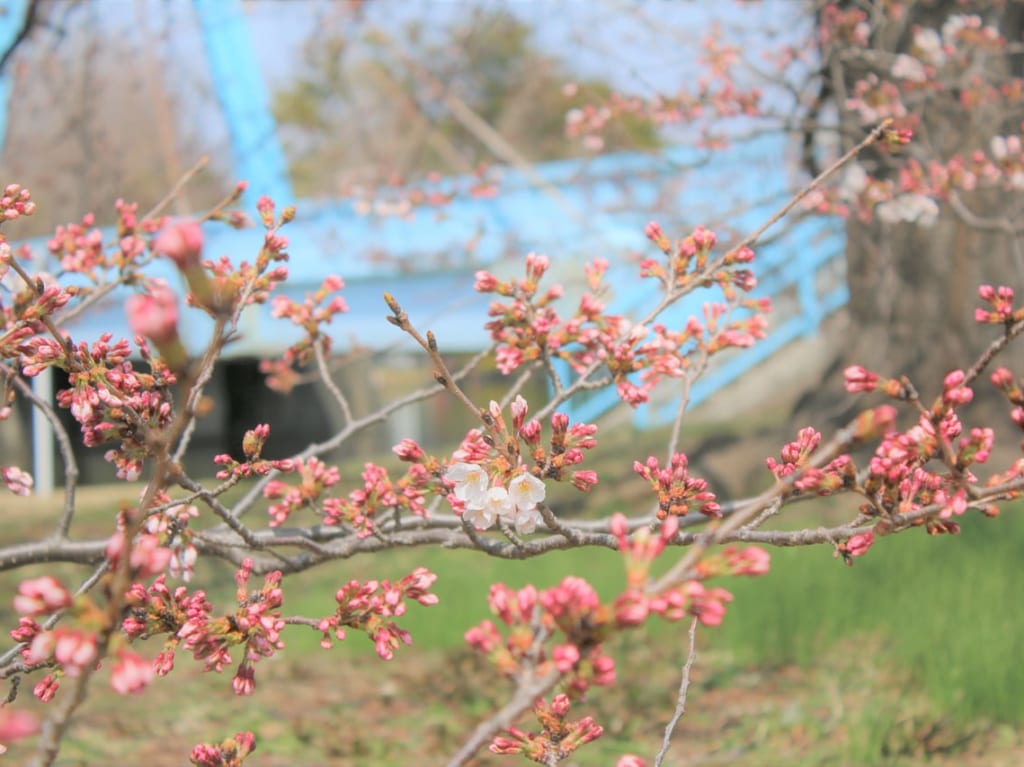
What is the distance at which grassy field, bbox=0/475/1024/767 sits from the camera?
3221 millimetres

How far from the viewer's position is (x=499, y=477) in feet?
4.63

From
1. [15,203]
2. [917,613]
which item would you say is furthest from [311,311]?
[917,613]

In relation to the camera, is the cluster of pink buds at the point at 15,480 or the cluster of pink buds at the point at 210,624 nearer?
the cluster of pink buds at the point at 210,624

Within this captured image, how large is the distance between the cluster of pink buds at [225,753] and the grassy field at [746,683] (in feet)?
6.45

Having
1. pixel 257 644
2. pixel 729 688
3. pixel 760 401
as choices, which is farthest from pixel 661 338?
pixel 760 401

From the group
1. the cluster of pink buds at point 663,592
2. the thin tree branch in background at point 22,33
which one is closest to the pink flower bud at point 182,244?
the cluster of pink buds at point 663,592

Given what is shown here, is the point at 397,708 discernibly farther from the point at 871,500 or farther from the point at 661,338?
the point at 871,500

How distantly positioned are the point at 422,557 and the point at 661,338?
4.64 metres

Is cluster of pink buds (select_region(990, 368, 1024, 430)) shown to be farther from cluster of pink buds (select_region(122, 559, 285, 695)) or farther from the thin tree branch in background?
the thin tree branch in background

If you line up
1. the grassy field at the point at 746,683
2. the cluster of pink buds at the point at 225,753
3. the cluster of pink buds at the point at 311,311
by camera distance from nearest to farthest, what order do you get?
the cluster of pink buds at the point at 225,753, the cluster of pink buds at the point at 311,311, the grassy field at the point at 746,683

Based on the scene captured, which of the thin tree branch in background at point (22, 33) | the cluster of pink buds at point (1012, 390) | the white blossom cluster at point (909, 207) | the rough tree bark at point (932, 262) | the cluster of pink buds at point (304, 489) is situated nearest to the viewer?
the cluster of pink buds at point (1012, 390)

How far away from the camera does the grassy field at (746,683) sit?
10.6 ft

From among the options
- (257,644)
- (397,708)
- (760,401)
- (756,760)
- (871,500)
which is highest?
(871,500)

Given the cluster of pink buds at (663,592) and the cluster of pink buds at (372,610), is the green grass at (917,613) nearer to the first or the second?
the cluster of pink buds at (372,610)
